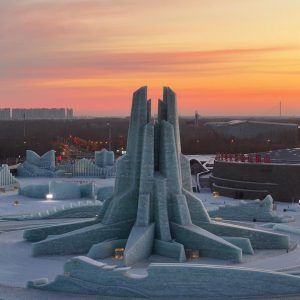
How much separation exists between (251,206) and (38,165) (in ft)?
124

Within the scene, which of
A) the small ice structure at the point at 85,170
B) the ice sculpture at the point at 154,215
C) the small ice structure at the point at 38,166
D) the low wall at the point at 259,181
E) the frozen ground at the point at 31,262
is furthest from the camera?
Result: the small ice structure at the point at 38,166

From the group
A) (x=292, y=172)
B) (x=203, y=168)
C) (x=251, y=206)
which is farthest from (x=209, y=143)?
(x=251, y=206)

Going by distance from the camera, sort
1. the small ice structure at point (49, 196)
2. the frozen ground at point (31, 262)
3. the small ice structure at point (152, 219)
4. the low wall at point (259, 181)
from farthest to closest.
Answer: the low wall at point (259, 181) < the small ice structure at point (49, 196) < the small ice structure at point (152, 219) < the frozen ground at point (31, 262)

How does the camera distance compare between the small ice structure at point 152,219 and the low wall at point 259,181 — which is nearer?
the small ice structure at point 152,219

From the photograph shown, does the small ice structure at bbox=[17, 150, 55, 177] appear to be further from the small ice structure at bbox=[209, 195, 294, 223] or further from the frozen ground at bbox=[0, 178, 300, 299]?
the small ice structure at bbox=[209, 195, 294, 223]

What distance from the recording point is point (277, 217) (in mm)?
42656

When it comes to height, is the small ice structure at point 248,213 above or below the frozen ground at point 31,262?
above

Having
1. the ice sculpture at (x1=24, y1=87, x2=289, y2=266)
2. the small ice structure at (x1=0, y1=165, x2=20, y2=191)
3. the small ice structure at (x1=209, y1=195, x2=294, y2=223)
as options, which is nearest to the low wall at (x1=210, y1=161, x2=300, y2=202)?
the small ice structure at (x1=209, y1=195, x2=294, y2=223)

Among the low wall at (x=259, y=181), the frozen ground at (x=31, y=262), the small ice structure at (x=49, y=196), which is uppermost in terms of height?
the low wall at (x=259, y=181)

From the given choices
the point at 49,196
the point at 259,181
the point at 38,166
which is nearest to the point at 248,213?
the point at 259,181

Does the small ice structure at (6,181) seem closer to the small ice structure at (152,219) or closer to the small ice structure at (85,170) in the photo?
the small ice structure at (85,170)

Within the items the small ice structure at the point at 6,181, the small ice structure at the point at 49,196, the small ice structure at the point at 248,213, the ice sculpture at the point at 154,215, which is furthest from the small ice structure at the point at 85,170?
the ice sculpture at the point at 154,215

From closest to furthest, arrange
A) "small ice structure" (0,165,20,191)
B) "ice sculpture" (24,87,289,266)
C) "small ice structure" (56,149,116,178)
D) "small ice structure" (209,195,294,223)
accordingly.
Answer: "ice sculpture" (24,87,289,266) → "small ice structure" (209,195,294,223) → "small ice structure" (0,165,20,191) → "small ice structure" (56,149,116,178)

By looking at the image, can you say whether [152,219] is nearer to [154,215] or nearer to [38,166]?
[154,215]
